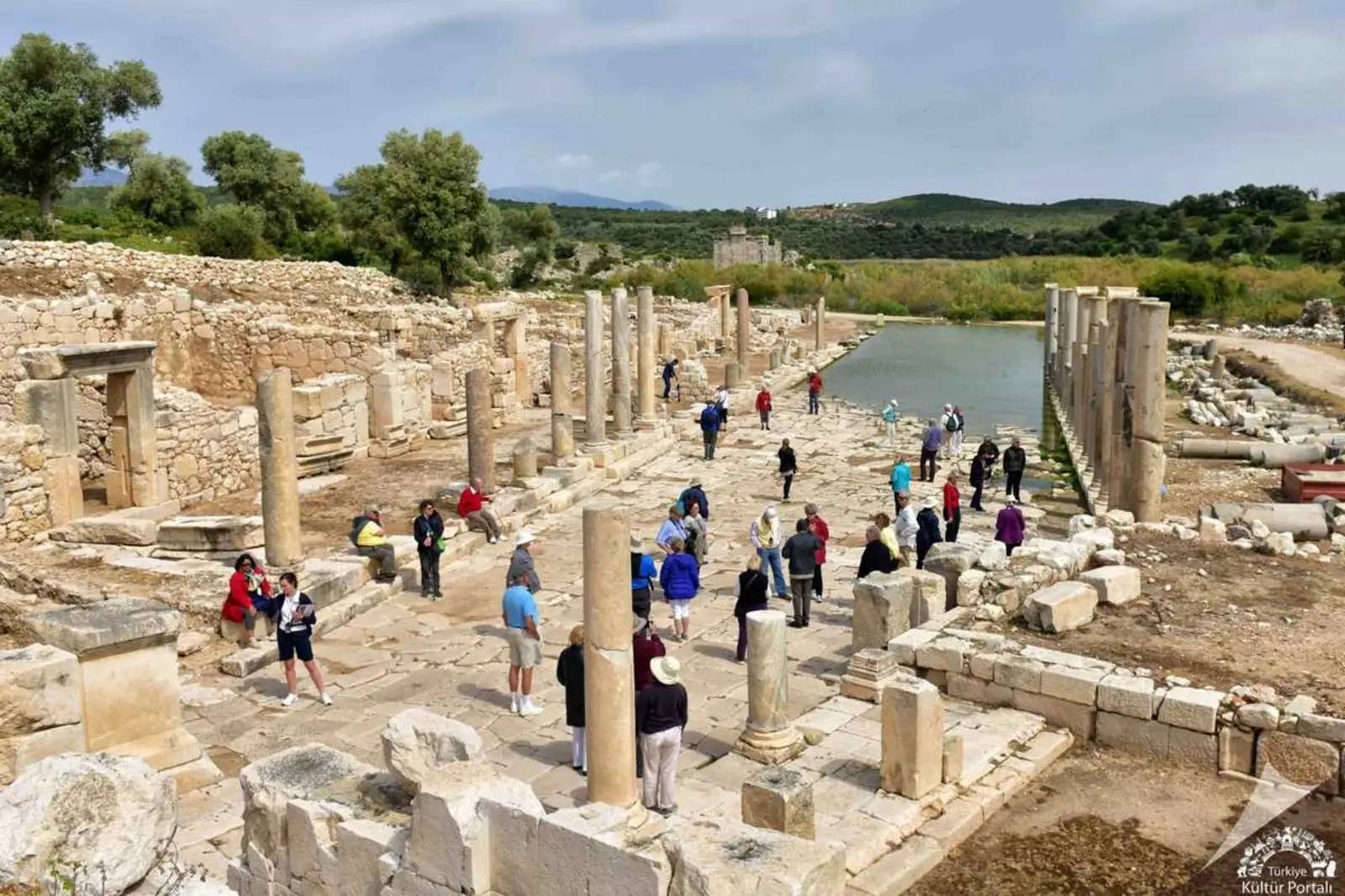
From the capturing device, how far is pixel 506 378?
86.3 feet

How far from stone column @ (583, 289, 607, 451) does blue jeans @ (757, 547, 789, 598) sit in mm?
8203

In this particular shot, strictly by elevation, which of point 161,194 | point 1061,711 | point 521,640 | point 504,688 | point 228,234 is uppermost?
point 161,194

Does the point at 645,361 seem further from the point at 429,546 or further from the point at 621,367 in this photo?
the point at 429,546

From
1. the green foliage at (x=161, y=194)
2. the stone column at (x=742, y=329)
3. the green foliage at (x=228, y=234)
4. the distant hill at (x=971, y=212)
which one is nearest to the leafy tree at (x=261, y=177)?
the green foliage at (x=161, y=194)

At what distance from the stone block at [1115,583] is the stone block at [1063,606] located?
0.23 m

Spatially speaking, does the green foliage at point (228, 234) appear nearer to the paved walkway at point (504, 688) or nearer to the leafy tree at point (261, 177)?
the leafy tree at point (261, 177)

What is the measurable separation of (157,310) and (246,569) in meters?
12.9

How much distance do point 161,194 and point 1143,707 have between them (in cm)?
4135

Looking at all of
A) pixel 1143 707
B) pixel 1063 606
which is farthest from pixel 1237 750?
pixel 1063 606

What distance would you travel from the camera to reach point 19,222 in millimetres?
29469

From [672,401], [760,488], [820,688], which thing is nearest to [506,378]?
[672,401]

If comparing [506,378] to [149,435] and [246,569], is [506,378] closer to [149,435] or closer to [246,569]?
[149,435]

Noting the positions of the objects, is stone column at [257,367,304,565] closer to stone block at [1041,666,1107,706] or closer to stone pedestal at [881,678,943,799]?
stone pedestal at [881,678,943,799]

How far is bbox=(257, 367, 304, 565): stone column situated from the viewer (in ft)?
43.5
